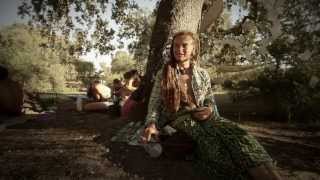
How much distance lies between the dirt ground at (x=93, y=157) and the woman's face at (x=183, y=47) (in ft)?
4.27

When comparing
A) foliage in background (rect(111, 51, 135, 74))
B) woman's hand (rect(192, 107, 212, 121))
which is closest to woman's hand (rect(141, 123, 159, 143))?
woman's hand (rect(192, 107, 212, 121))

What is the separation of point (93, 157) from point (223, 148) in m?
2.63

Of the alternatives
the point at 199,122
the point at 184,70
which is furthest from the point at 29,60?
the point at 199,122

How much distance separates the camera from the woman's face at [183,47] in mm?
4043

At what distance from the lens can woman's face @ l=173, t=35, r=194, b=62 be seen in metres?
4.04

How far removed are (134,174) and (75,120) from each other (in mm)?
5720

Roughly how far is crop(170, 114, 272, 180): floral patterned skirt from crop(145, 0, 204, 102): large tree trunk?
12.3 ft

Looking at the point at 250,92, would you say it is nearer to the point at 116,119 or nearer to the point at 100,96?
the point at 100,96

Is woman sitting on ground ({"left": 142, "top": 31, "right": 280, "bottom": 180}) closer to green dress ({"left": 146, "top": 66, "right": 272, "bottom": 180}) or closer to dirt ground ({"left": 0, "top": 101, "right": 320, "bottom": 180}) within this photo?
green dress ({"left": 146, "top": 66, "right": 272, "bottom": 180})

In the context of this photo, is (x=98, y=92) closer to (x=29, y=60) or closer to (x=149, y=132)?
(x=149, y=132)

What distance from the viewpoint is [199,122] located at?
3.86 meters

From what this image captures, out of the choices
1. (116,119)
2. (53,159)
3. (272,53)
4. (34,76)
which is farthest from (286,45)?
(34,76)

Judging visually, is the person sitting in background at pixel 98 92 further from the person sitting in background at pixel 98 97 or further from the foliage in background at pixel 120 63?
the foliage in background at pixel 120 63

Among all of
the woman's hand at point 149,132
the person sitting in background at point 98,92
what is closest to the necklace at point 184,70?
the woman's hand at point 149,132
